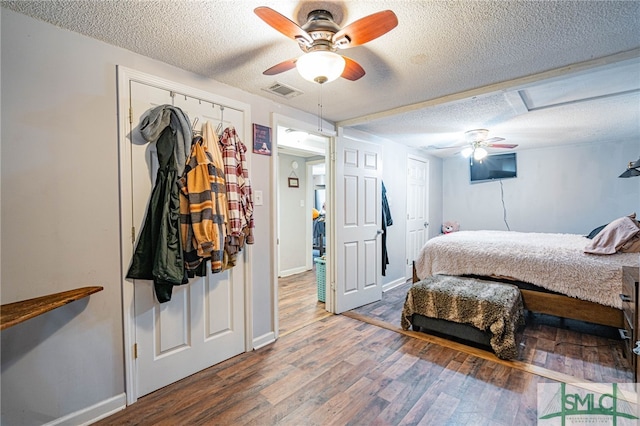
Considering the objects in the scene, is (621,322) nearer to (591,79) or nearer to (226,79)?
(591,79)

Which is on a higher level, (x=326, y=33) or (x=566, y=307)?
(x=326, y=33)

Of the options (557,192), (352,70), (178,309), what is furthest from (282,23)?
(557,192)

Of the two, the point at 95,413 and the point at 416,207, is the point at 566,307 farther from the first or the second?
the point at 95,413

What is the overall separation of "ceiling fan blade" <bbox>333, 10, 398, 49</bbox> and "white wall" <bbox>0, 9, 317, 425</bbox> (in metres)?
1.37

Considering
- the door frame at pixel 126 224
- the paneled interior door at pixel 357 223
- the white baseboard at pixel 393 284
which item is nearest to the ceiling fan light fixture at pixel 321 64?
the door frame at pixel 126 224

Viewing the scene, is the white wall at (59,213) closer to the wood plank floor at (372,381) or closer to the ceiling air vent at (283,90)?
the wood plank floor at (372,381)

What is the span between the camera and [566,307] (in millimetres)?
2578

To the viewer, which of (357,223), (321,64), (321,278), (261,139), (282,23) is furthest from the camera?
(321,278)

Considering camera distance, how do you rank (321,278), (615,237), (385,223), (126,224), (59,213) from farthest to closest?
(385,223)
(321,278)
(615,237)
(126,224)
(59,213)

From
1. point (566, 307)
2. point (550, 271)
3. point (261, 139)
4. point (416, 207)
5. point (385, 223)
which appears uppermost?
point (261, 139)

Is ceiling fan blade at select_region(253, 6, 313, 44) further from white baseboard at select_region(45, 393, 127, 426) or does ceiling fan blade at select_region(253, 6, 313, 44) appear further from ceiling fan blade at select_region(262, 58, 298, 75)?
white baseboard at select_region(45, 393, 127, 426)

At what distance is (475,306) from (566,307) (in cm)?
98

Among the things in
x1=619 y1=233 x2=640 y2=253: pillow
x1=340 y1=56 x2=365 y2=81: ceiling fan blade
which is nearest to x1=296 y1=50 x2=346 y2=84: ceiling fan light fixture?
x1=340 y1=56 x2=365 y2=81: ceiling fan blade

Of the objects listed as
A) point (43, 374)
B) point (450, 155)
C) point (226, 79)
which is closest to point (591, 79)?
point (226, 79)
